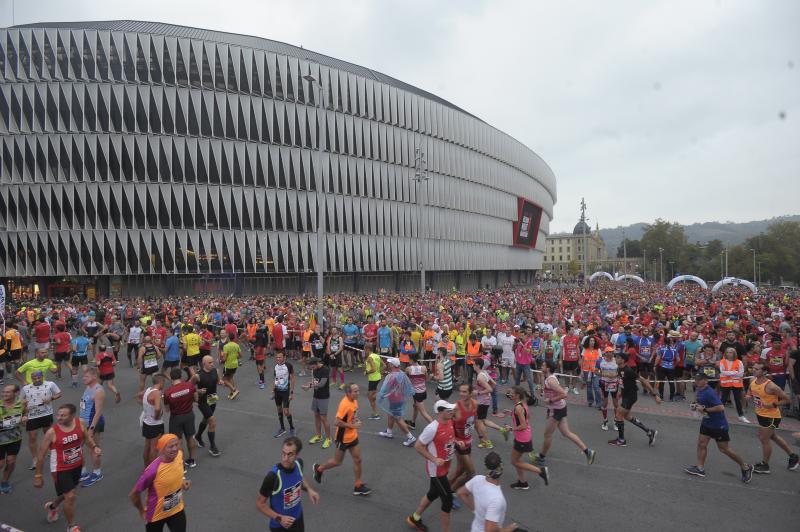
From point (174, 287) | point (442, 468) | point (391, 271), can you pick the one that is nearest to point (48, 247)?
point (174, 287)

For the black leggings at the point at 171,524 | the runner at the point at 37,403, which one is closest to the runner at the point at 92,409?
the runner at the point at 37,403

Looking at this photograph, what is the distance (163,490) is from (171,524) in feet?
1.40

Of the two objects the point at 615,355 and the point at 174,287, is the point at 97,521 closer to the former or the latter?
the point at 615,355

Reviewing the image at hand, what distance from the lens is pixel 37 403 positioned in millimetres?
7273

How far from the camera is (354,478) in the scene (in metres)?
7.41

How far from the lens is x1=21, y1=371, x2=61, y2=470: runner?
7215 millimetres

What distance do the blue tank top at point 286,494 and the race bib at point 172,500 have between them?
1096 millimetres

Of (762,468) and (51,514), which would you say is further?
(762,468)

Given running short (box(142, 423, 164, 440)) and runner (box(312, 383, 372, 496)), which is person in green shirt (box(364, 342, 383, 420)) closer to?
runner (box(312, 383, 372, 496))

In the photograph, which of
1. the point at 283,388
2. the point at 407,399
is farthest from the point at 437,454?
A: the point at 407,399

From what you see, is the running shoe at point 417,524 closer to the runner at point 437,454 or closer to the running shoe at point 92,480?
the runner at point 437,454

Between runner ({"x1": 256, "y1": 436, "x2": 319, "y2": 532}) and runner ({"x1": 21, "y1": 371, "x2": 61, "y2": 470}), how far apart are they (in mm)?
5021

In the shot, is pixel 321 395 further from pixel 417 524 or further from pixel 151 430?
pixel 417 524

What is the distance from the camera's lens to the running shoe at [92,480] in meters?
7.25
